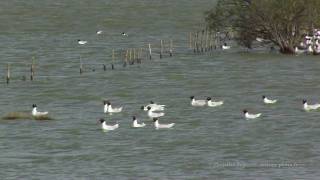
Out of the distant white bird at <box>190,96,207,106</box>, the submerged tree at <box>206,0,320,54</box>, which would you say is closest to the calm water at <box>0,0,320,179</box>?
the distant white bird at <box>190,96,207,106</box>

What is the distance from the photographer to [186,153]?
4672cm

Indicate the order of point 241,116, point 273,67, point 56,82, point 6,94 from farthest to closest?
point 273,67
point 56,82
point 6,94
point 241,116

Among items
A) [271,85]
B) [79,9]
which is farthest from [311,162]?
[79,9]

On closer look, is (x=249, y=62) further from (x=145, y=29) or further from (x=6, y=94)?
(x=145, y=29)

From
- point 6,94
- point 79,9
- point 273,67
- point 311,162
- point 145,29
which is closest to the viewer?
point 311,162

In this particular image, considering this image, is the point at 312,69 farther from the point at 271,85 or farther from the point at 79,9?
the point at 79,9

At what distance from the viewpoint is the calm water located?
44.0 metres

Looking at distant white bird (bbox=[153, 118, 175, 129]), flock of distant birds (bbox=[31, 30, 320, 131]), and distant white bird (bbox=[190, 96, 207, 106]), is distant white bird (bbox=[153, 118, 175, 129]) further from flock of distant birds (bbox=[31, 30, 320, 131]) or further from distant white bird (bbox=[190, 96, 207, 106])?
distant white bird (bbox=[190, 96, 207, 106])

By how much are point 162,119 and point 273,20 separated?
28.6m

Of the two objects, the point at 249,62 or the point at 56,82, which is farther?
the point at 249,62

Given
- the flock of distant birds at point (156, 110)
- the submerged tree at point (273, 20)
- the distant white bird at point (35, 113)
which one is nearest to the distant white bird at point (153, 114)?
the flock of distant birds at point (156, 110)

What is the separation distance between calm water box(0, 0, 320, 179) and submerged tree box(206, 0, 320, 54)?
4.66 feet

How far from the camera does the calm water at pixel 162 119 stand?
44031mm

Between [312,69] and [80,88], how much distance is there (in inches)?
582
